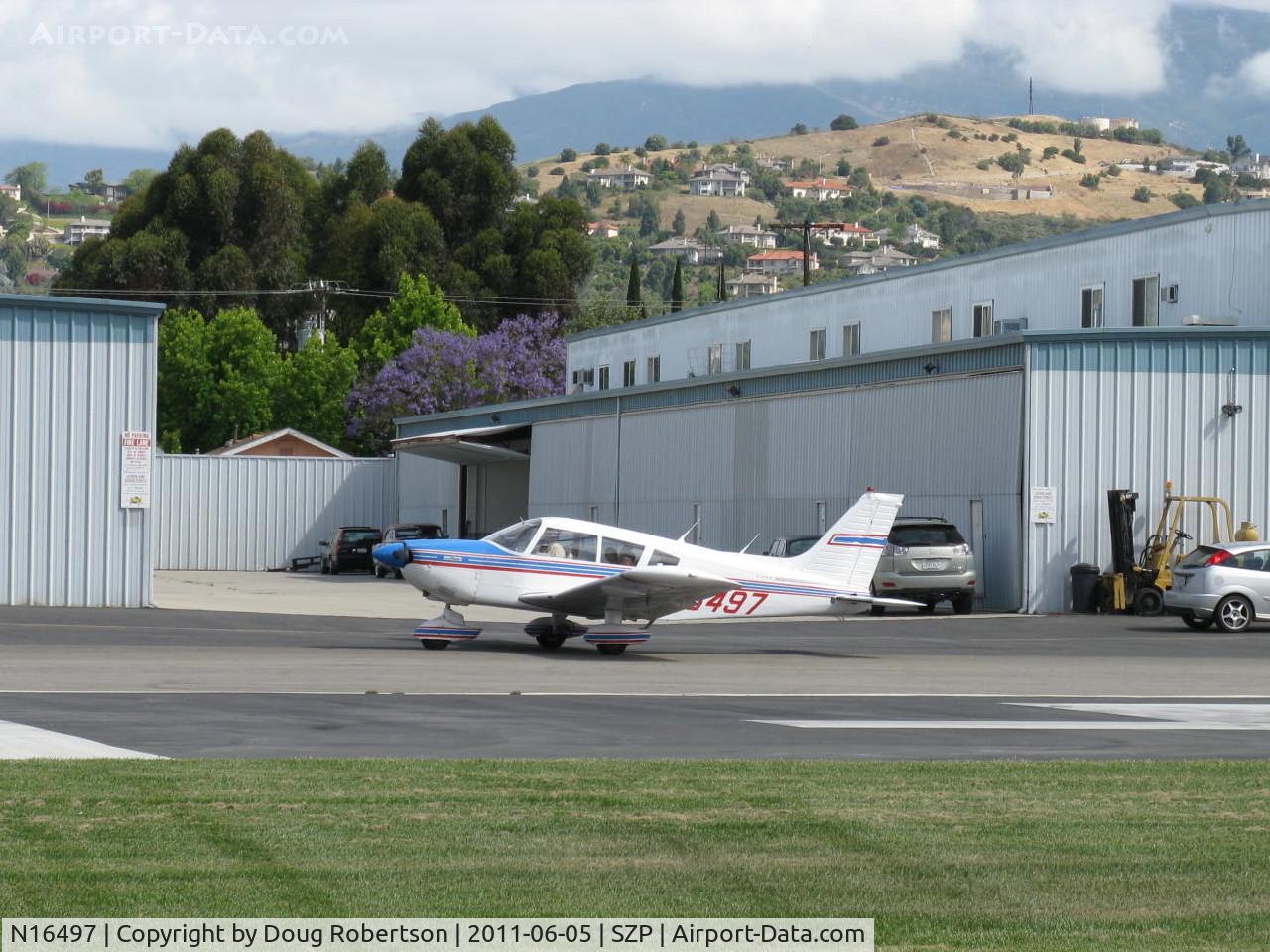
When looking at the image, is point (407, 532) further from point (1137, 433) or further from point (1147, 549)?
point (1147, 549)

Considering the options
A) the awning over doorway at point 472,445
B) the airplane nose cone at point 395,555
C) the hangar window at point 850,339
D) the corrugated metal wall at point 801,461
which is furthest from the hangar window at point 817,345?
the airplane nose cone at point 395,555

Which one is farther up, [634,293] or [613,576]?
[634,293]

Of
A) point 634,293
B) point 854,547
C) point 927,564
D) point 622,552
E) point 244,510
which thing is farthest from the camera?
point 634,293

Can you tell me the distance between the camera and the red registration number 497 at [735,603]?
78.1 ft

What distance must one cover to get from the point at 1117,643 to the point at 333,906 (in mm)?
21809

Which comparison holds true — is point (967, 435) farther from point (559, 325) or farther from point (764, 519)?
point (559, 325)

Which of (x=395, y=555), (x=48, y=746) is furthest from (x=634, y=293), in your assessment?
(x=48, y=746)

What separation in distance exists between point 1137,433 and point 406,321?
54.2 meters

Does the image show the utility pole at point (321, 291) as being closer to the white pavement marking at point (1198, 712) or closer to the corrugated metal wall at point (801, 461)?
the corrugated metal wall at point (801, 461)

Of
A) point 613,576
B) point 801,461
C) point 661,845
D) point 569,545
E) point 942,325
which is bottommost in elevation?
point 661,845

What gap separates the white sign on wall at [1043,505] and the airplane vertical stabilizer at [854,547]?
452 inches

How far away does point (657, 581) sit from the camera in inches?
886

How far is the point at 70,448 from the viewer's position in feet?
107

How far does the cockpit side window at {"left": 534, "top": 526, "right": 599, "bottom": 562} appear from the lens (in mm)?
23625
